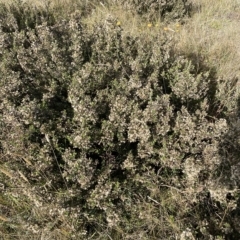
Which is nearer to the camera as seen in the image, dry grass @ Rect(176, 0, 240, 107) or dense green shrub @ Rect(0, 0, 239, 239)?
dense green shrub @ Rect(0, 0, 239, 239)

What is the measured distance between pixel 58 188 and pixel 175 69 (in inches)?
65.6

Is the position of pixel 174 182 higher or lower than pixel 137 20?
lower

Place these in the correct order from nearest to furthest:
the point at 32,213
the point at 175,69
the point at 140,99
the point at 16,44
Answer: the point at 32,213 → the point at 140,99 → the point at 175,69 → the point at 16,44

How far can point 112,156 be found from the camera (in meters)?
2.41

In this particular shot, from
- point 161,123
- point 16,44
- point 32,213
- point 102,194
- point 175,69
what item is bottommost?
point 32,213

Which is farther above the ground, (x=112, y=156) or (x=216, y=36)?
(x=216, y=36)

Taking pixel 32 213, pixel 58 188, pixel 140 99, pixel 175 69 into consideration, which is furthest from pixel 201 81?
pixel 32 213

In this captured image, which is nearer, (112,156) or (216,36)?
(112,156)

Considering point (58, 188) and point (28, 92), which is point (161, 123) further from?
point (28, 92)

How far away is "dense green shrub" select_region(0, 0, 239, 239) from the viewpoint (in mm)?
2176

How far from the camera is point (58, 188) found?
7.67ft

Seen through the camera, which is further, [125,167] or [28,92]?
[28,92]

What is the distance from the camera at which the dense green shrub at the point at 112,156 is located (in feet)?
7.14

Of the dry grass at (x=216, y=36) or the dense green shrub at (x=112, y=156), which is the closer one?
the dense green shrub at (x=112, y=156)
